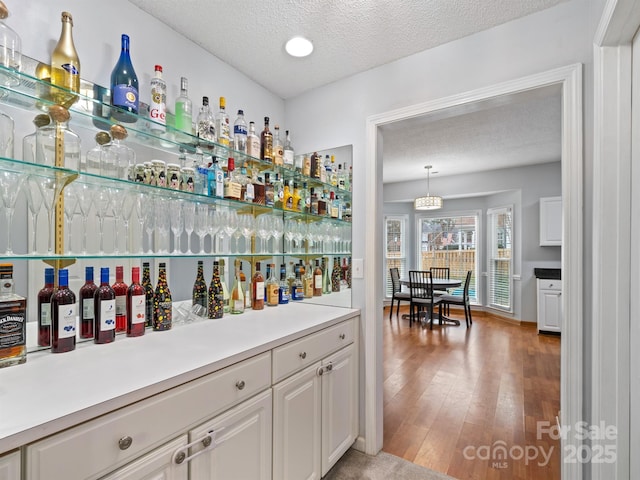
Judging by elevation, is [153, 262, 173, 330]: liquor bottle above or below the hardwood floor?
above

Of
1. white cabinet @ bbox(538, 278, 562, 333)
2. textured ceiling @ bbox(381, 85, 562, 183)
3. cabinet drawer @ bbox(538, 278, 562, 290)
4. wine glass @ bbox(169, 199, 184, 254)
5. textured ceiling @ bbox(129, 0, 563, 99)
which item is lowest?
white cabinet @ bbox(538, 278, 562, 333)

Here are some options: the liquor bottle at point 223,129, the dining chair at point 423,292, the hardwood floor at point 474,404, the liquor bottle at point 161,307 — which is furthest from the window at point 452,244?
the liquor bottle at point 161,307

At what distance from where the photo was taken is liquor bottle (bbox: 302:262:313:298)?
7.99 ft

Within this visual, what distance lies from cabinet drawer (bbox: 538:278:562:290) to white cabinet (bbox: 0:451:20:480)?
6.11m

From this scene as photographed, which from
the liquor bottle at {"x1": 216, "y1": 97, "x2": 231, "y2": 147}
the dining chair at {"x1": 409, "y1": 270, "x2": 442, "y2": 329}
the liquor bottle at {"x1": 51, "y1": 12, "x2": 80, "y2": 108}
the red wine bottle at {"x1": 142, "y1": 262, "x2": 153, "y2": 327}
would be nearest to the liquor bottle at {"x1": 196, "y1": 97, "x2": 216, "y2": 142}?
the liquor bottle at {"x1": 216, "y1": 97, "x2": 231, "y2": 147}

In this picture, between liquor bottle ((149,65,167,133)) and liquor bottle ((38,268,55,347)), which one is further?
liquor bottle ((149,65,167,133))

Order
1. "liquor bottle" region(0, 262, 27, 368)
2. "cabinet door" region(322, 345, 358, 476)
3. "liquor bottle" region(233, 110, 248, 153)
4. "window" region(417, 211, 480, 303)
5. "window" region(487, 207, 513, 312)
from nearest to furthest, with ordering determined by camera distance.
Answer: "liquor bottle" region(0, 262, 27, 368) < "cabinet door" region(322, 345, 358, 476) < "liquor bottle" region(233, 110, 248, 153) < "window" region(487, 207, 513, 312) < "window" region(417, 211, 480, 303)

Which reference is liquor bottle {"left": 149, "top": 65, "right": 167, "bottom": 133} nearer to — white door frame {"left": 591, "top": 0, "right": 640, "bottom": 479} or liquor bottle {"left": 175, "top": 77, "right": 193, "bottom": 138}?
liquor bottle {"left": 175, "top": 77, "right": 193, "bottom": 138}

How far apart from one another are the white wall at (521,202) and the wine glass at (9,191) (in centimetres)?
638

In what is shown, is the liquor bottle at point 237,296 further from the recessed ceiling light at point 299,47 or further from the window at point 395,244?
the window at point 395,244

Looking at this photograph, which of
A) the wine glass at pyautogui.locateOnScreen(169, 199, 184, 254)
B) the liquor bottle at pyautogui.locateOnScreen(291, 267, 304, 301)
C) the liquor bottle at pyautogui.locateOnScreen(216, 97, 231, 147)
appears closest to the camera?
the wine glass at pyautogui.locateOnScreen(169, 199, 184, 254)

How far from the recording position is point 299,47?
190cm

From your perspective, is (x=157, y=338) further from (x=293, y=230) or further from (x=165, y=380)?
(x=293, y=230)

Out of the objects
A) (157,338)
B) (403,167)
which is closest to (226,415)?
(157,338)
